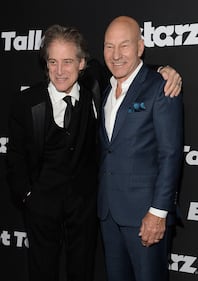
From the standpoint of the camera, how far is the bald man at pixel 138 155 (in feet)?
4.59

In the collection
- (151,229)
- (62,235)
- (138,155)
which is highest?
(138,155)

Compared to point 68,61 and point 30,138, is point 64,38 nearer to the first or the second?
point 68,61

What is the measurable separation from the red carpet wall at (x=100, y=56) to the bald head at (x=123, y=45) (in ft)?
1.49

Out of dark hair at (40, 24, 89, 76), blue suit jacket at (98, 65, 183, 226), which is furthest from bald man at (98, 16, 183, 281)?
dark hair at (40, 24, 89, 76)

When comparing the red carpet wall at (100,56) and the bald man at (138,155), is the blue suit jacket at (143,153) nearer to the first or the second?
the bald man at (138,155)

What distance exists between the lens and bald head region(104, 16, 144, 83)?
1.47 meters

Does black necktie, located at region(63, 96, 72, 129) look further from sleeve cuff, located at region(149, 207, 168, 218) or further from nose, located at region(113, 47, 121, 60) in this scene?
sleeve cuff, located at region(149, 207, 168, 218)

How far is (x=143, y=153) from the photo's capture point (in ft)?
4.78

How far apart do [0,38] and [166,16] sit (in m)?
0.96

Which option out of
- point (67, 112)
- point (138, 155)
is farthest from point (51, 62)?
point (138, 155)

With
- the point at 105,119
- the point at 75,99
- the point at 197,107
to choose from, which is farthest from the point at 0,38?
the point at 197,107

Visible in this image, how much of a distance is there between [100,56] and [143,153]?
0.79 metres

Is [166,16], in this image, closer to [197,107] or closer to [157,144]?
[197,107]

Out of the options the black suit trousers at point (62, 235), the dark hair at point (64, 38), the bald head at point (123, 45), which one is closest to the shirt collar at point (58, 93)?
the dark hair at point (64, 38)
